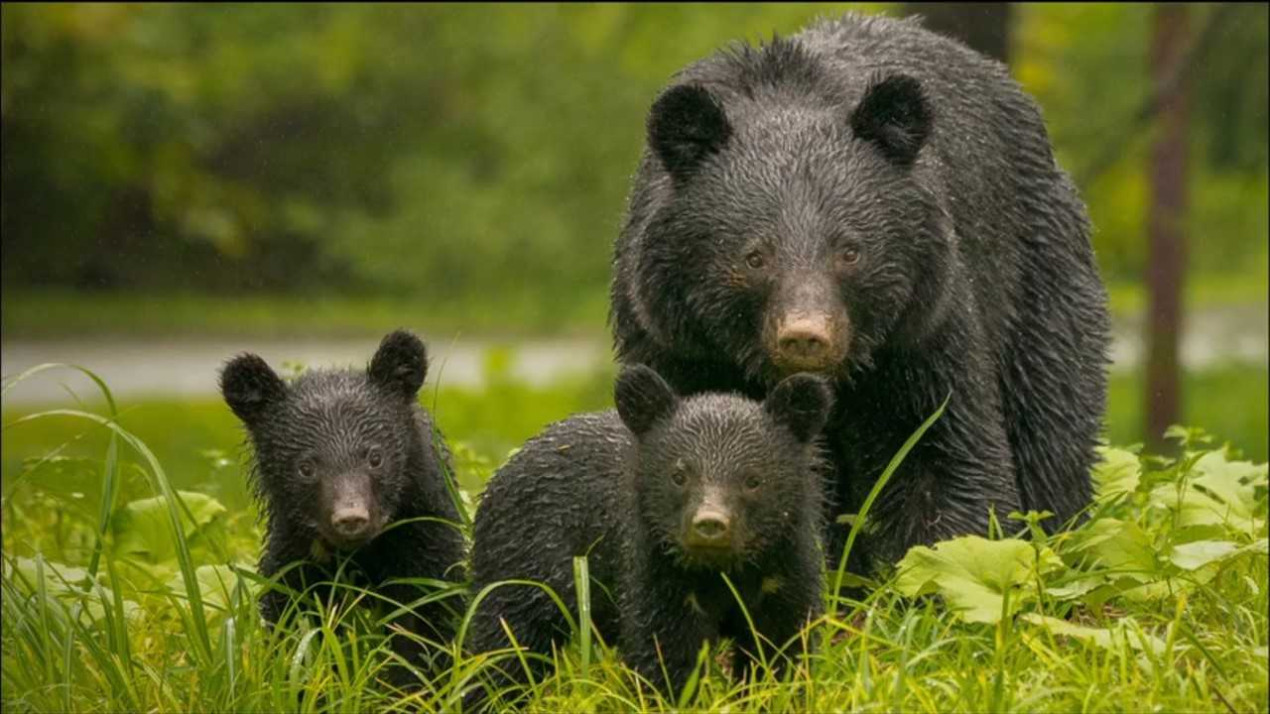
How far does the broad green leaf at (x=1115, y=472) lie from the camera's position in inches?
→ 256

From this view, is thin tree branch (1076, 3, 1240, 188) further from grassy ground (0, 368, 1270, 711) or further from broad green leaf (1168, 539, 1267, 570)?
broad green leaf (1168, 539, 1267, 570)

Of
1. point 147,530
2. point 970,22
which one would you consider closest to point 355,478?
point 147,530

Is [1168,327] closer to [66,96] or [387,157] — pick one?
[66,96]

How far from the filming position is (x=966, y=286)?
5660mm

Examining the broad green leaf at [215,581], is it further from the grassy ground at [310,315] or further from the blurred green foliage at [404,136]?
the grassy ground at [310,315]

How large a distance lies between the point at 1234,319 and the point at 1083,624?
52.2 ft

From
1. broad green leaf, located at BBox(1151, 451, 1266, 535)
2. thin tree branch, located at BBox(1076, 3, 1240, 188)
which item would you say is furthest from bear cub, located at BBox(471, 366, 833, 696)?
thin tree branch, located at BBox(1076, 3, 1240, 188)

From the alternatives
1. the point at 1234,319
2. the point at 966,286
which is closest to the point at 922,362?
the point at 966,286

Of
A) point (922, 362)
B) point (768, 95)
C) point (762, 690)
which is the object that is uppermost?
point (768, 95)

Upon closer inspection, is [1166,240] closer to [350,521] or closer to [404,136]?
[350,521]

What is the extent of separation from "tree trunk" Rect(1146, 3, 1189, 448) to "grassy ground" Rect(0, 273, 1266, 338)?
825 centimetres

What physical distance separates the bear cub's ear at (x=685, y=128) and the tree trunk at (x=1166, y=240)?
8434mm

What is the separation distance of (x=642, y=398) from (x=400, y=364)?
109 cm

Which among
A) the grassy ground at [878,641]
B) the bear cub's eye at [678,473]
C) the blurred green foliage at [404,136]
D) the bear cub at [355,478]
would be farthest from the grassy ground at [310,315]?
the bear cub's eye at [678,473]
